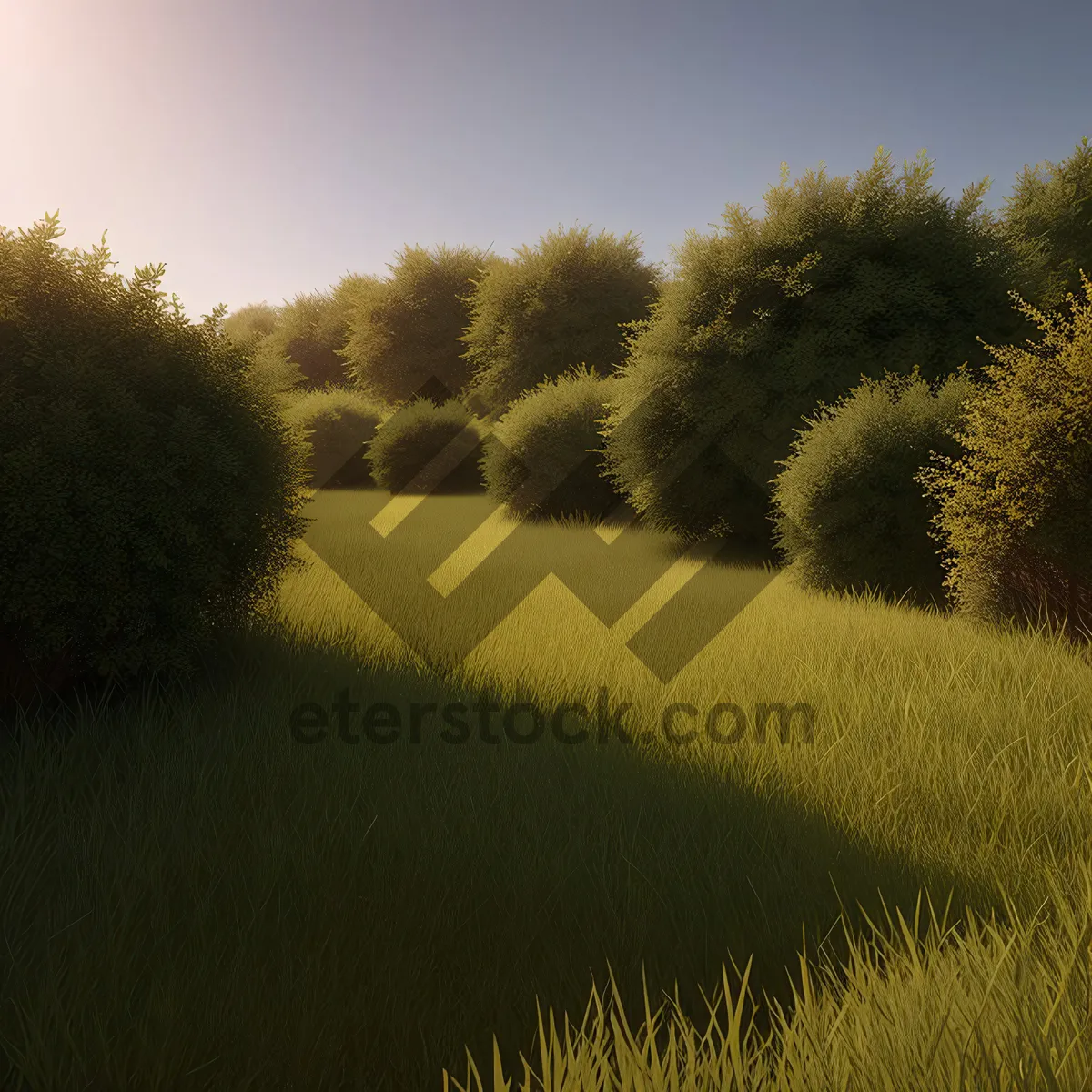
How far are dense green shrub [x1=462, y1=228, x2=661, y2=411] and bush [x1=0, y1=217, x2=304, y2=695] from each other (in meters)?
24.9

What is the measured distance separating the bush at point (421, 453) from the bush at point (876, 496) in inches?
648

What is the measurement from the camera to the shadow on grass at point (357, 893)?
89.0 inches

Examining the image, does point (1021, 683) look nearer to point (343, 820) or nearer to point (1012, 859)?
point (1012, 859)

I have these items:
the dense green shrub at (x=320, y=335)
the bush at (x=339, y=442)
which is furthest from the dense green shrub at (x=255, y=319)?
the bush at (x=339, y=442)

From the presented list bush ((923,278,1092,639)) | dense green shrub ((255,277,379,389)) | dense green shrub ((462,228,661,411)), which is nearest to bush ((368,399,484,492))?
dense green shrub ((462,228,661,411))

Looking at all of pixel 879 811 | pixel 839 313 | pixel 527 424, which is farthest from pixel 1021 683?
pixel 527 424

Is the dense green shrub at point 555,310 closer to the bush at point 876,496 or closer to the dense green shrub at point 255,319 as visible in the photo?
the bush at point 876,496

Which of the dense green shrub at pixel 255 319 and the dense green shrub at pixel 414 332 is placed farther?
the dense green shrub at pixel 255 319

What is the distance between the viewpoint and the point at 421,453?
81.7 feet

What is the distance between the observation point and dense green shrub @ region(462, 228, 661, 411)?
29.8 m

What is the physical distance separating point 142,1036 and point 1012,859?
355 centimetres

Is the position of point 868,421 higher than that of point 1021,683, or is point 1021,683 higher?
point 868,421

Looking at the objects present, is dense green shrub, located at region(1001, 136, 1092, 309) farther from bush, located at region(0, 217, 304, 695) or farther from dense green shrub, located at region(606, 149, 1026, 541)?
bush, located at region(0, 217, 304, 695)

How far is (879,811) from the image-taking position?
12.3 ft
